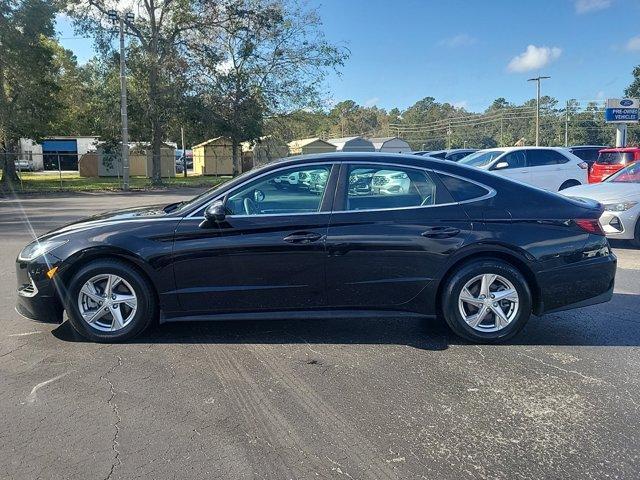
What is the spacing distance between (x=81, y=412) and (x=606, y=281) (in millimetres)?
4330

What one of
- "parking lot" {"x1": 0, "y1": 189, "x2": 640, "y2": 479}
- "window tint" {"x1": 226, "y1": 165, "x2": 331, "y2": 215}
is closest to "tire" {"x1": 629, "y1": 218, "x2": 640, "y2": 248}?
"parking lot" {"x1": 0, "y1": 189, "x2": 640, "y2": 479}

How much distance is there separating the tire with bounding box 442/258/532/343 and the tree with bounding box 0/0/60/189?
27.4m

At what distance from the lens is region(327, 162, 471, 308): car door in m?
4.57

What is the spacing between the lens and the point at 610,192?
9266 mm

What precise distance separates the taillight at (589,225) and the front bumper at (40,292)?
4.51 metres

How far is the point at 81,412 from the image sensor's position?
351 centimetres

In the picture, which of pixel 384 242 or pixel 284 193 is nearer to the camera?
pixel 384 242

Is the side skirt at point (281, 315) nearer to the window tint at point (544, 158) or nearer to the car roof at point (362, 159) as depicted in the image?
the car roof at point (362, 159)

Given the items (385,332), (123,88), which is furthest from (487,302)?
(123,88)

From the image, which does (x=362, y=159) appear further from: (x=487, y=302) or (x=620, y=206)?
(x=620, y=206)

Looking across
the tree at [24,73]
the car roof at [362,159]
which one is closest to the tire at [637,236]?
the car roof at [362,159]

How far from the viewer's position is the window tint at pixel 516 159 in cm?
1413

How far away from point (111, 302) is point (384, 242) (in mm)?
2382

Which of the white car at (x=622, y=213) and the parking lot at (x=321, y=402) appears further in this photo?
the white car at (x=622, y=213)
